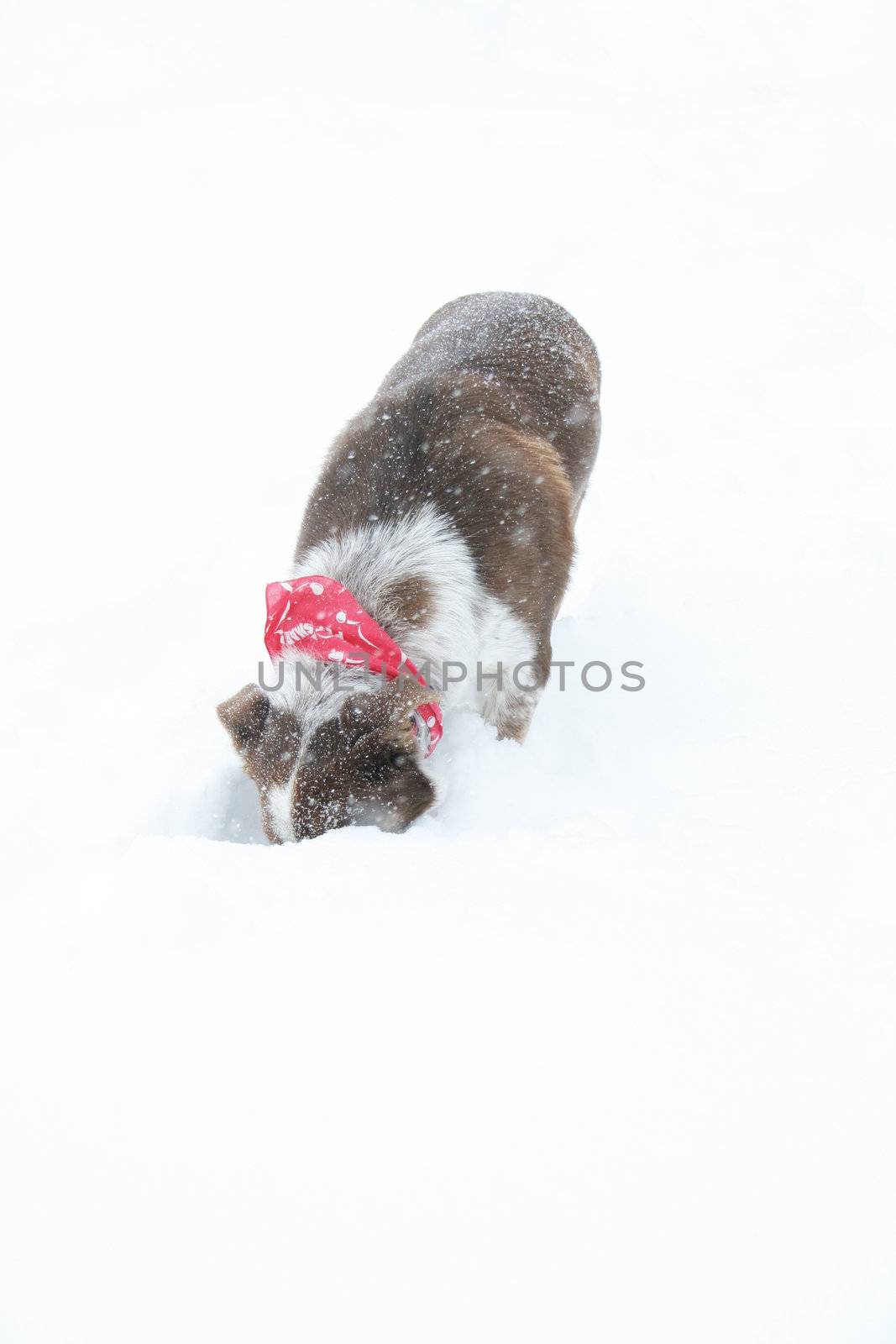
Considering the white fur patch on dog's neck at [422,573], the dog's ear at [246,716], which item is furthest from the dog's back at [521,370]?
the dog's ear at [246,716]

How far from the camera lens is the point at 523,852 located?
218cm

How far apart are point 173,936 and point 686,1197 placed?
1064 millimetres

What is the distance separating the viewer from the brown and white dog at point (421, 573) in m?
2.42

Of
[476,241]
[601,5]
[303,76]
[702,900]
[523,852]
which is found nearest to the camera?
[702,900]

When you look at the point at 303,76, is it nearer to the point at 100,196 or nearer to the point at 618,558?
the point at 100,196

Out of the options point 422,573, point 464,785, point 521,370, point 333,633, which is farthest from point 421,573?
point 521,370

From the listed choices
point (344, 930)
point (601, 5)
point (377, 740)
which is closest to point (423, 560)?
point (377, 740)

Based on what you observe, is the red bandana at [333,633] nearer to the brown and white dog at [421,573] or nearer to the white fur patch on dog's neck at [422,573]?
the brown and white dog at [421,573]

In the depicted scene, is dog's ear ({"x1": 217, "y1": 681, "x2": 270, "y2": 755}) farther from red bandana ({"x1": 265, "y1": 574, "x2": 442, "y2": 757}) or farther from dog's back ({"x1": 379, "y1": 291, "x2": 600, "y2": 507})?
dog's back ({"x1": 379, "y1": 291, "x2": 600, "y2": 507})

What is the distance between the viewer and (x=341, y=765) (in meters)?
2.40

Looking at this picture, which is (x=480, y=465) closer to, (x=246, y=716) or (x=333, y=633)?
(x=333, y=633)

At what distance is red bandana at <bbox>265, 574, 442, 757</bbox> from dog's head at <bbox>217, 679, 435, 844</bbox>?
9 cm

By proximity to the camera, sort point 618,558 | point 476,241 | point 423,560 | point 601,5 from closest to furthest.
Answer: point 423,560 < point 618,558 < point 476,241 < point 601,5

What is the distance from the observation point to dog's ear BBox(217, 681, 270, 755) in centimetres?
255
